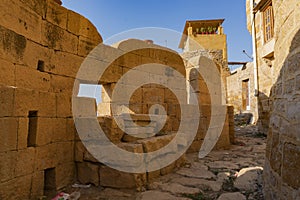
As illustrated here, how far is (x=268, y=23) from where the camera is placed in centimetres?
948

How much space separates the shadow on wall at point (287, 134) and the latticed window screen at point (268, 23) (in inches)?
323

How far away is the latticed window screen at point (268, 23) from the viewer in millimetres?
9180

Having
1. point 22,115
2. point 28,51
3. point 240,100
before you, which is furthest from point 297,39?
point 240,100

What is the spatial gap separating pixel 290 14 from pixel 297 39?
0.36 meters

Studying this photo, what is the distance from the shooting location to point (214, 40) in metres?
17.8

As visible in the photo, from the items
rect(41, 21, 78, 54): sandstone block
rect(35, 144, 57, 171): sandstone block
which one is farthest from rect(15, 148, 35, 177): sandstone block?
rect(41, 21, 78, 54): sandstone block

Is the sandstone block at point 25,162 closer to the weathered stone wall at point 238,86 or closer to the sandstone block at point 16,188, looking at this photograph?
the sandstone block at point 16,188

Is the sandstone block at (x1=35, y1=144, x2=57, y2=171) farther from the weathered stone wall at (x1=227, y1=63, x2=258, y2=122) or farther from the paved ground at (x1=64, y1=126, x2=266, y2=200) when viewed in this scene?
the weathered stone wall at (x1=227, y1=63, x2=258, y2=122)

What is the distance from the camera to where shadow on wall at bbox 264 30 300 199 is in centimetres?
182

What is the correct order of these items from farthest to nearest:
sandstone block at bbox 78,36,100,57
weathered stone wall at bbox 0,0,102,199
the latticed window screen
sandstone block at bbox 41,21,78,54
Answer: the latticed window screen → sandstone block at bbox 78,36,100,57 → sandstone block at bbox 41,21,78,54 → weathered stone wall at bbox 0,0,102,199

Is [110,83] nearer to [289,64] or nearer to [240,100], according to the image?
[289,64]

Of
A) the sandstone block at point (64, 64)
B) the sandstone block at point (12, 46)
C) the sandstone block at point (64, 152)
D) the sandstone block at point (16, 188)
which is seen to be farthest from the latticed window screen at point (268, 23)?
the sandstone block at point (16, 188)

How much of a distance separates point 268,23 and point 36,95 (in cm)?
1003

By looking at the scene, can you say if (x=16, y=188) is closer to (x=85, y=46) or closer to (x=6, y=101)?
(x=6, y=101)
